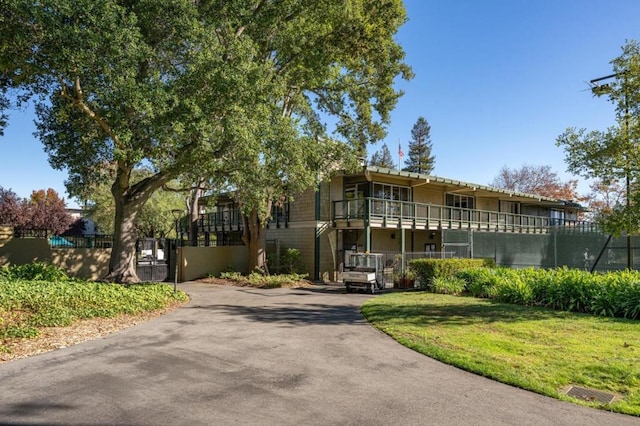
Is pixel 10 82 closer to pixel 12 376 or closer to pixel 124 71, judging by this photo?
pixel 124 71

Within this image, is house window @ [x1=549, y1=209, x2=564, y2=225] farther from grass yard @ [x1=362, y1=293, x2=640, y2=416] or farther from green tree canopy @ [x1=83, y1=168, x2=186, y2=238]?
green tree canopy @ [x1=83, y1=168, x2=186, y2=238]

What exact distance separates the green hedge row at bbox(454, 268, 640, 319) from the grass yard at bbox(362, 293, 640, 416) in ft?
2.18

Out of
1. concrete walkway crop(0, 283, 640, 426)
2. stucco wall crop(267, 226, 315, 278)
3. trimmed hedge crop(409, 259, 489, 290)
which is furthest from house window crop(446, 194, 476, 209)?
concrete walkway crop(0, 283, 640, 426)

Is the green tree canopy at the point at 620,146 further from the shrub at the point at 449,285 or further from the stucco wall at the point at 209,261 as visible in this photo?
the stucco wall at the point at 209,261

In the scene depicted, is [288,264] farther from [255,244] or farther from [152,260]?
[152,260]

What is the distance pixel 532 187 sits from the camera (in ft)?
181

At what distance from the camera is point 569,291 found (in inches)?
476

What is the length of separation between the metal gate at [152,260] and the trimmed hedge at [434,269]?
13.3 meters

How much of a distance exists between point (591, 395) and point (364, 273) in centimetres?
1186

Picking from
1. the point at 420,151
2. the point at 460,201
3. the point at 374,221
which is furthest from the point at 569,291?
the point at 420,151

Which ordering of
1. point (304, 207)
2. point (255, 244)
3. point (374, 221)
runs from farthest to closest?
point (304, 207)
point (255, 244)
point (374, 221)

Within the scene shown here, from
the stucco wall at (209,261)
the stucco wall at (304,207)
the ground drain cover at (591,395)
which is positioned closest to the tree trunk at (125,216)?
the stucco wall at (209,261)

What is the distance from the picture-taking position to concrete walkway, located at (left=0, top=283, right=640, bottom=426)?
15.5 ft

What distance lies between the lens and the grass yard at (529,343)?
589 cm
